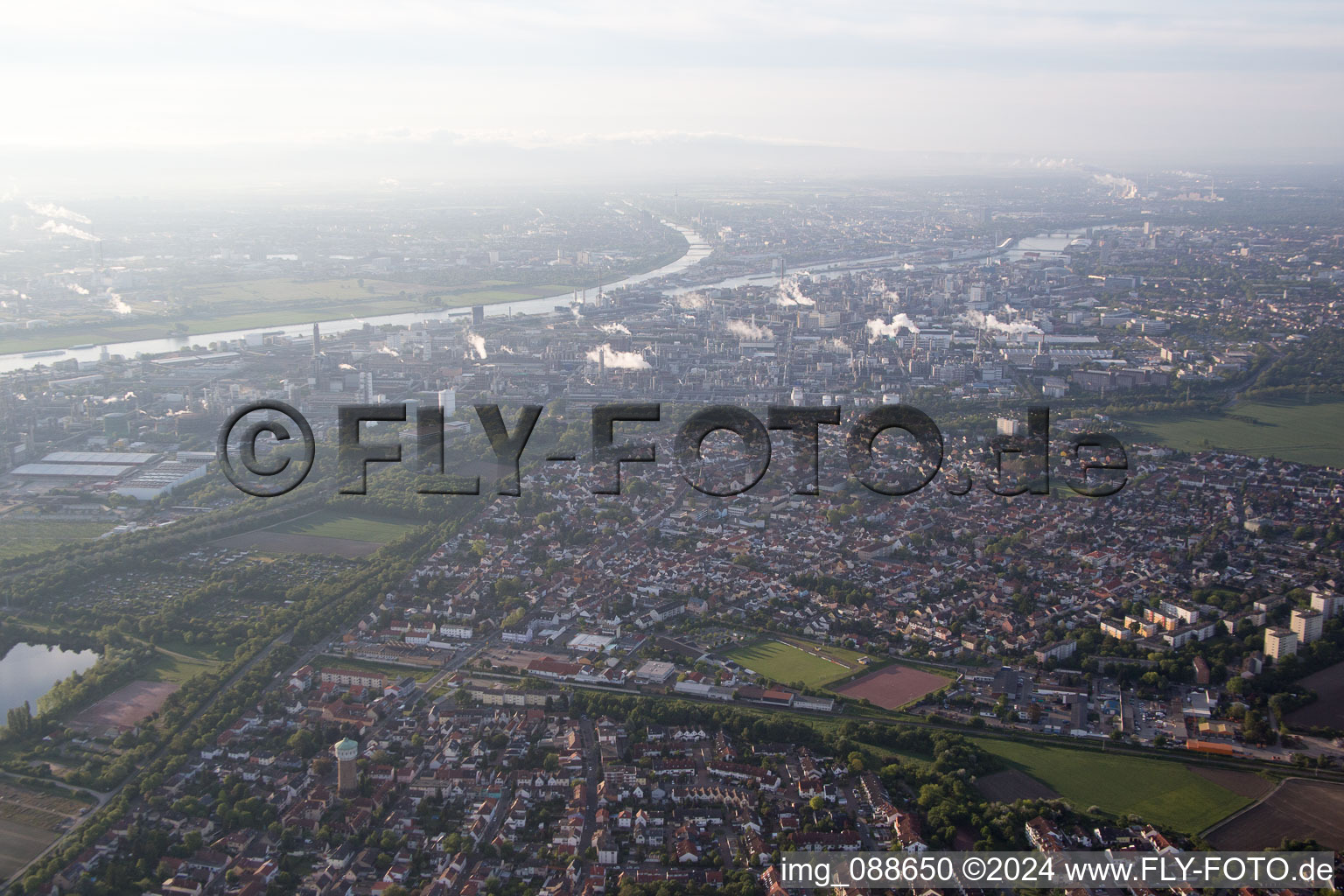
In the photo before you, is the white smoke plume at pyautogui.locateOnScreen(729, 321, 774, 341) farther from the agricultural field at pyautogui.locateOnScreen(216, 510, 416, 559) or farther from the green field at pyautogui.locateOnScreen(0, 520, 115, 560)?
the green field at pyautogui.locateOnScreen(0, 520, 115, 560)

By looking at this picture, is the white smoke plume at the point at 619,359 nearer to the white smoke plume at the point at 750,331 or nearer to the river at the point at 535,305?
the white smoke plume at the point at 750,331

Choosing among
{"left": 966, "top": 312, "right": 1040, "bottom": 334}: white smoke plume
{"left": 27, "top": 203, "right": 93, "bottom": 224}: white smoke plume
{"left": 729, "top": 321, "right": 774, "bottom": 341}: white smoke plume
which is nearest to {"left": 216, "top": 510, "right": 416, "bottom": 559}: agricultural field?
{"left": 729, "top": 321, "right": 774, "bottom": 341}: white smoke plume

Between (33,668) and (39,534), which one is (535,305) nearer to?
(39,534)

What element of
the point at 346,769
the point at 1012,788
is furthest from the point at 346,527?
the point at 1012,788

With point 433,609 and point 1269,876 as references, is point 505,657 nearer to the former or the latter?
point 433,609

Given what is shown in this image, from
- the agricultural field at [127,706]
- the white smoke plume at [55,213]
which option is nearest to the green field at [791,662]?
the agricultural field at [127,706]
